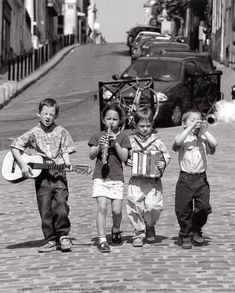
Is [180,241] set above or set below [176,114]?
above

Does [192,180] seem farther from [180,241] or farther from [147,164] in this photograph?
[180,241]

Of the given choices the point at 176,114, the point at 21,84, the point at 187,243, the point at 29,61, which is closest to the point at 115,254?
the point at 187,243

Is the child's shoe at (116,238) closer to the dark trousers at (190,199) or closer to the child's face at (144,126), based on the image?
the dark trousers at (190,199)

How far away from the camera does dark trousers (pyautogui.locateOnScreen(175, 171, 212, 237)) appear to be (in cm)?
851

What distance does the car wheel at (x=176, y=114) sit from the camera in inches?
818

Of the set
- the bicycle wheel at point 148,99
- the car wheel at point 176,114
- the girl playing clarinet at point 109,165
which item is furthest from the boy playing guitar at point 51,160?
the car wheel at point 176,114

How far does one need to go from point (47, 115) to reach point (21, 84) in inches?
1097

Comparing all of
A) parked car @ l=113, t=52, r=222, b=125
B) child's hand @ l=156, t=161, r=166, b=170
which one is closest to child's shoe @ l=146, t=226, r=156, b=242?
child's hand @ l=156, t=161, r=166, b=170

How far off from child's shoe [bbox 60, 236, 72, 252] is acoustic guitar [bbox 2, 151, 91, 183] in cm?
61

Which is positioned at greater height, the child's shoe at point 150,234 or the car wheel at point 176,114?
the child's shoe at point 150,234

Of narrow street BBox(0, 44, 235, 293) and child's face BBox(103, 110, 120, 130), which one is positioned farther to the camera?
child's face BBox(103, 110, 120, 130)

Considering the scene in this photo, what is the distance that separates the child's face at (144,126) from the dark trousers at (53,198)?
2.61ft

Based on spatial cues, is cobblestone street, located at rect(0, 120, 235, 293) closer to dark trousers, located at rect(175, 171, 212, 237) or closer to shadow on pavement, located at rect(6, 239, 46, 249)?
shadow on pavement, located at rect(6, 239, 46, 249)

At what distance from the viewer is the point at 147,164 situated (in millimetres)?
8477
